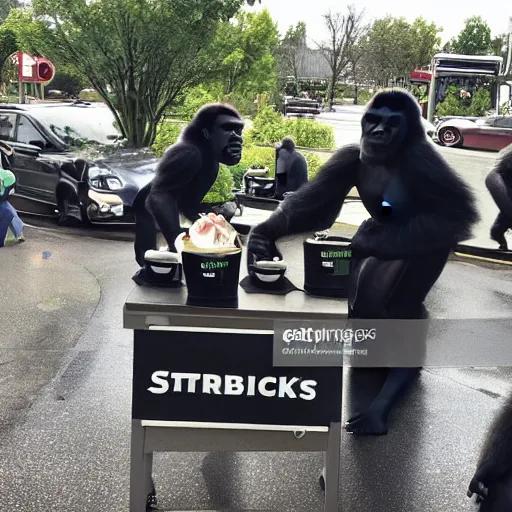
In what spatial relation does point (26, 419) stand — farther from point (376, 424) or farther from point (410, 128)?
point (410, 128)

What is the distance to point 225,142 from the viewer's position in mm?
2879

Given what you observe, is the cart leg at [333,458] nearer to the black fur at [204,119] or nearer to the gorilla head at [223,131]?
the gorilla head at [223,131]

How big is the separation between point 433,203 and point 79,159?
78.2 inches

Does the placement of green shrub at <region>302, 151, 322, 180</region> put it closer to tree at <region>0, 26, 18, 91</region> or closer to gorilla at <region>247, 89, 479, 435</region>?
gorilla at <region>247, 89, 479, 435</region>

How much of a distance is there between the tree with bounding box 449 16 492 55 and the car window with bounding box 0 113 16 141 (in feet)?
8.90

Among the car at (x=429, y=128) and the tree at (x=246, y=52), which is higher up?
the tree at (x=246, y=52)

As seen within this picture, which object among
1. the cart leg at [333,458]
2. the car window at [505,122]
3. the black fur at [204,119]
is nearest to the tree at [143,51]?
the black fur at [204,119]

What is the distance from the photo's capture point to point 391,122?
262cm

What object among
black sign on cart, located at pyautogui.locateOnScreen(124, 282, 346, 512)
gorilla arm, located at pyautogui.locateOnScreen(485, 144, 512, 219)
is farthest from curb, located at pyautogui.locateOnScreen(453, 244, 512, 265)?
black sign on cart, located at pyautogui.locateOnScreen(124, 282, 346, 512)

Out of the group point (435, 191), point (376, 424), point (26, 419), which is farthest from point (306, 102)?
point (26, 419)

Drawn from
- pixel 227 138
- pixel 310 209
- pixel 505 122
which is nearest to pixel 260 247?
pixel 310 209

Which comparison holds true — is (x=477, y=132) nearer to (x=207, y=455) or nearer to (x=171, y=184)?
A: (x=171, y=184)

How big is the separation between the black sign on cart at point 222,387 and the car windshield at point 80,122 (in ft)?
3.75

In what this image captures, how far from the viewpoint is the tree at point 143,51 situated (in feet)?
10.0
